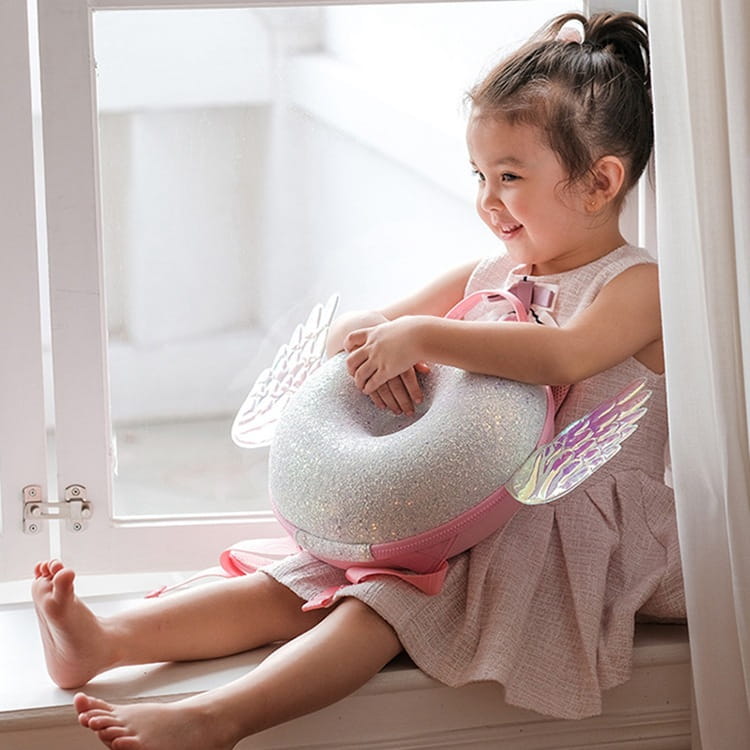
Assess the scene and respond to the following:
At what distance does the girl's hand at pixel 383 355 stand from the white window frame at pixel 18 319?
44 cm

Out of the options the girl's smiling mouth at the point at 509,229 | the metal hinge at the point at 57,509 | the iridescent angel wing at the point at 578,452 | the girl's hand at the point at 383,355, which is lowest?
the metal hinge at the point at 57,509

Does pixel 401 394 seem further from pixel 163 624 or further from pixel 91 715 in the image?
pixel 91 715

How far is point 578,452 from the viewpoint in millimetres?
1113

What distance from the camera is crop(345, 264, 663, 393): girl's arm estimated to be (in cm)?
123

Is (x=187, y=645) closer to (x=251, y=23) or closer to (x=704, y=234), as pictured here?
(x=704, y=234)

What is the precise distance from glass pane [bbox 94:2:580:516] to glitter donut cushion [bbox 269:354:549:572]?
1.04ft

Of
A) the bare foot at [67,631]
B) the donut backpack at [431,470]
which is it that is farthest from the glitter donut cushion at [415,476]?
the bare foot at [67,631]

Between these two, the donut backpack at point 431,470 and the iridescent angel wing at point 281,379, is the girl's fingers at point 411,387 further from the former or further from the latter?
the iridescent angel wing at point 281,379

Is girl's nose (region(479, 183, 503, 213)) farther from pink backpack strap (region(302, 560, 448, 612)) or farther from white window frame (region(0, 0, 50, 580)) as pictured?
white window frame (region(0, 0, 50, 580))

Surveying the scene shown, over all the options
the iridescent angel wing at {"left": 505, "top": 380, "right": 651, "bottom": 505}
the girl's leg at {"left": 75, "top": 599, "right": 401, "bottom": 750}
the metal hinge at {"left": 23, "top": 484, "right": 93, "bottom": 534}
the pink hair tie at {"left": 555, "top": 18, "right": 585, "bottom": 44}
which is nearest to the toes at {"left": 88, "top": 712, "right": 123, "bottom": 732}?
the girl's leg at {"left": 75, "top": 599, "right": 401, "bottom": 750}

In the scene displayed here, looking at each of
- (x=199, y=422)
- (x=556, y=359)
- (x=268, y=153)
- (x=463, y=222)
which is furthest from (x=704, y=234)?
(x=199, y=422)

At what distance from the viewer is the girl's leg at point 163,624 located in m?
1.11

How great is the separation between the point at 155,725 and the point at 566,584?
0.46m

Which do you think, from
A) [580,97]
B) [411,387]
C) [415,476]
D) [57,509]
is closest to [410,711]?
[415,476]
